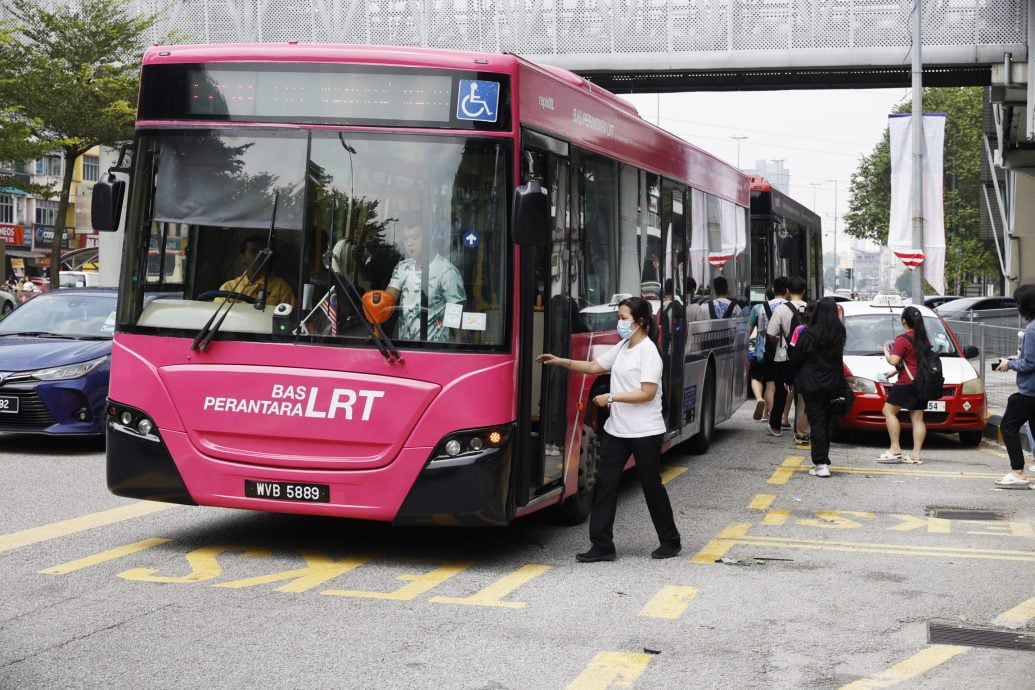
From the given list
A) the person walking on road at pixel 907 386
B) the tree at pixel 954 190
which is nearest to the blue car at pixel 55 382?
the person walking on road at pixel 907 386

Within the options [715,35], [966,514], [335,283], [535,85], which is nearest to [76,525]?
[335,283]

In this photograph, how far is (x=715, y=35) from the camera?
107 feet

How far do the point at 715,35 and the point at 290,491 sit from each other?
26236 millimetres

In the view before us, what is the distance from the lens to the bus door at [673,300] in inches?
483

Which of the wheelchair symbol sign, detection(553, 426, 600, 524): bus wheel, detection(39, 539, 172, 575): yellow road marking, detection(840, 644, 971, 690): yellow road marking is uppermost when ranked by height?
the wheelchair symbol sign

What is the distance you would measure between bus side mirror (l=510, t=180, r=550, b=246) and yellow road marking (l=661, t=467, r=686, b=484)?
18.2 ft

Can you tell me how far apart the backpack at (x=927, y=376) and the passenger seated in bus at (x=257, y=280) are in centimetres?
836

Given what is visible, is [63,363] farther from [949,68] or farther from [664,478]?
[949,68]

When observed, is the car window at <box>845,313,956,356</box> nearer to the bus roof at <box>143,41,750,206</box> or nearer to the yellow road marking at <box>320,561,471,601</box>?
the bus roof at <box>143,41,750,206</box>

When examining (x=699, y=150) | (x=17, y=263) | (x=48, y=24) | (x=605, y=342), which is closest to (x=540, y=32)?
(x=48, y=24)

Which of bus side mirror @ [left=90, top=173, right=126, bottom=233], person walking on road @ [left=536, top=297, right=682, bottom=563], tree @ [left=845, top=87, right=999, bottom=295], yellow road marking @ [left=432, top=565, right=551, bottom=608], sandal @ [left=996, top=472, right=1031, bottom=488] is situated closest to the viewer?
yellow road marking @ [left=432, top=565, right=551, bottom=608]

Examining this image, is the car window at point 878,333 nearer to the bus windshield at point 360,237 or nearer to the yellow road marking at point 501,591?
the yellow road marking at point 501,591

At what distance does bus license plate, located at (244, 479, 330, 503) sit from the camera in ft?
26.5

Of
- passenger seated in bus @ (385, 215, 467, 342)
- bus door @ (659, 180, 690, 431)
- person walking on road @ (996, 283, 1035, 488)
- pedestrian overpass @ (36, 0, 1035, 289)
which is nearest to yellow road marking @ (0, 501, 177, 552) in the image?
passenger seated in bus @ (385, 215, 467, 342)
